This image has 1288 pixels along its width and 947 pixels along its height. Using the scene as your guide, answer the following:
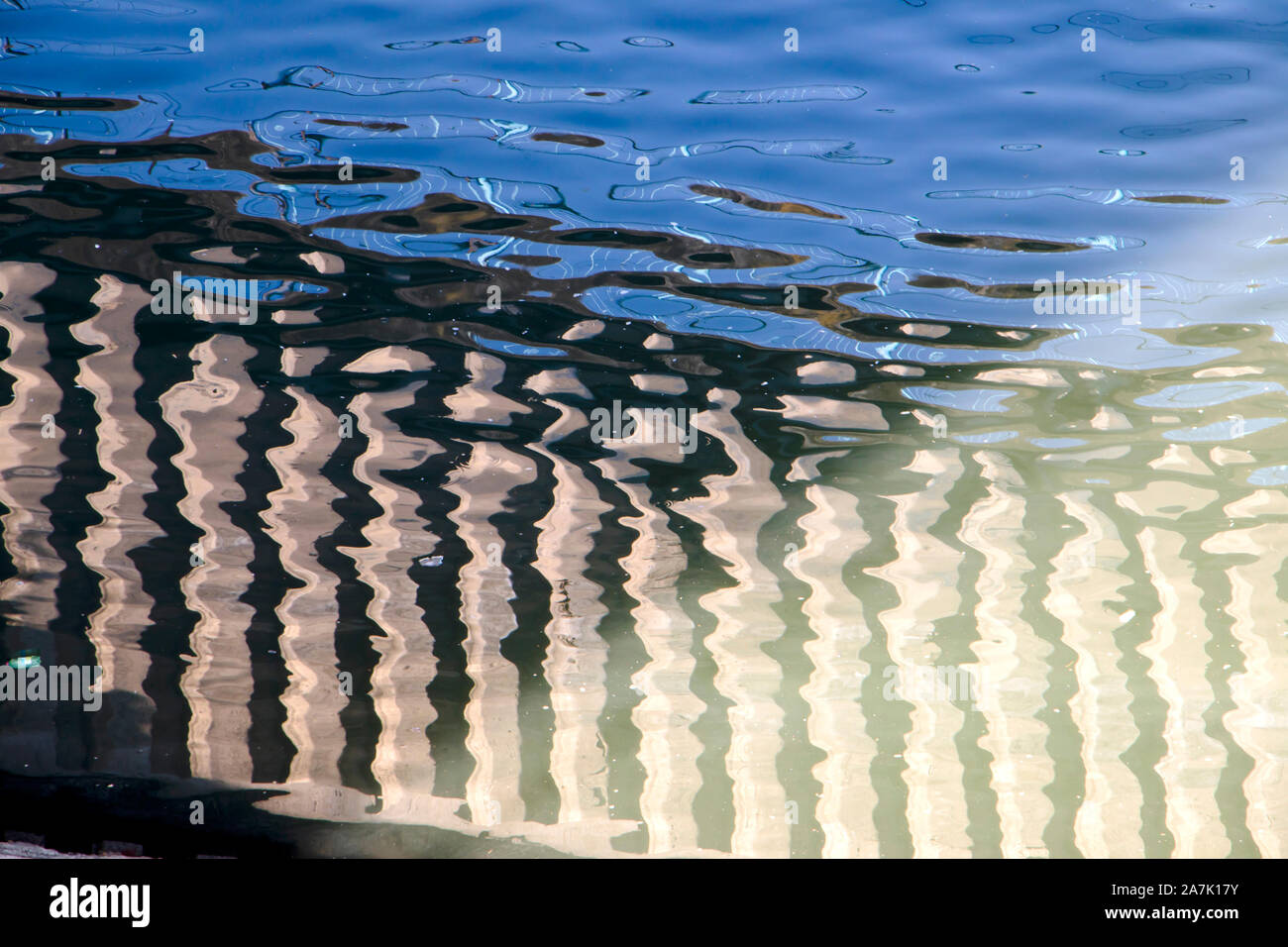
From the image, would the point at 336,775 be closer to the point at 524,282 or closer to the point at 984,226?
the point at 524,282

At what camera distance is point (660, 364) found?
4484mm

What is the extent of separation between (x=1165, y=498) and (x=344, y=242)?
3843 millimetres

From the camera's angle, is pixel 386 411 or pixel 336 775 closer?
pixel 336 775

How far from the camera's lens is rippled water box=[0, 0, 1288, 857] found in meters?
3.97

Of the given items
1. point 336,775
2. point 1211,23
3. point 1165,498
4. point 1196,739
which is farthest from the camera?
point 1165,498

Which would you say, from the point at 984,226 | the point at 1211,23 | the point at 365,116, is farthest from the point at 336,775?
the point at 1211,23

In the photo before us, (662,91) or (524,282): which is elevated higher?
(662,91)

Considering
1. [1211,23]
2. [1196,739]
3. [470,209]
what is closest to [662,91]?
[470,209]

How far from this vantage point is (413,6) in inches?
166

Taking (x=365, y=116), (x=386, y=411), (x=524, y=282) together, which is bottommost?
(x=386, y=411)

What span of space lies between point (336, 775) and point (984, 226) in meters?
3.47

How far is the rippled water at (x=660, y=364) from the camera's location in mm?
3969

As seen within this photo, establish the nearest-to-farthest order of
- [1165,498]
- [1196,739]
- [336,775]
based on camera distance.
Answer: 1. [336,775]
2. [1196,739]
3. [1165,498]

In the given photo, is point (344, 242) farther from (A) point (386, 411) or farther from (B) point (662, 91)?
(B) point (662, 91)
